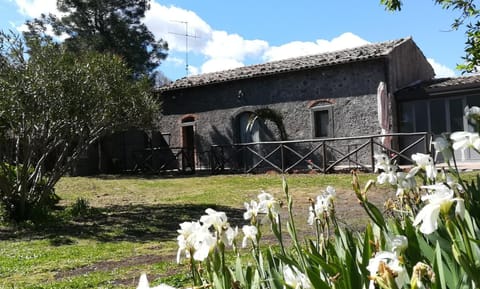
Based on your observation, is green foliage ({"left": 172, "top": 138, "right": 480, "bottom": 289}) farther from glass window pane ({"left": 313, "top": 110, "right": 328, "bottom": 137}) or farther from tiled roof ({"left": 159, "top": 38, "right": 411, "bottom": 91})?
glass window pane ({"left": 313, "top": 110, "right": 328, "bottom": 137})

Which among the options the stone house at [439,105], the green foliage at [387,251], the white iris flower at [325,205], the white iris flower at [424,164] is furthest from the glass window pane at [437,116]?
the white iris flower at [424,164]

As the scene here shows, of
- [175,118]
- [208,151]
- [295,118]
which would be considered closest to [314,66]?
[295,118]

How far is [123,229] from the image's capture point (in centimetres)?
732

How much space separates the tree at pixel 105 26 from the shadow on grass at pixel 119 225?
18.2 metres

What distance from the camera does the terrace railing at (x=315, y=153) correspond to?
1433 centimetres

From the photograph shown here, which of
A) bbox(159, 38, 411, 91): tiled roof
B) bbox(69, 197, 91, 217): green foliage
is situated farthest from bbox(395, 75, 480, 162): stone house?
bbox(69, 197, 91, 217): green foliage

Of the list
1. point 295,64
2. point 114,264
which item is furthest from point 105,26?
point 114,264

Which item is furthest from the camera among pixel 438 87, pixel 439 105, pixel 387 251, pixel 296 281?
pixel 439 105

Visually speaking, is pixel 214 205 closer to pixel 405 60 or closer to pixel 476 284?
pixel 476 284

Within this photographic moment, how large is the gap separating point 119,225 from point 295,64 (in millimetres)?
11076

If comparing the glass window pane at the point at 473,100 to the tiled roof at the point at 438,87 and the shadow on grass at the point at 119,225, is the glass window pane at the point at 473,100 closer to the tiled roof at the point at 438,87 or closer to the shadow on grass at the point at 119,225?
the tiled roof at the point at 438,87

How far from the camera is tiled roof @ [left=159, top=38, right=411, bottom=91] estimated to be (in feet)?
50.6

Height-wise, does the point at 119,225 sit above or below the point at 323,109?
below

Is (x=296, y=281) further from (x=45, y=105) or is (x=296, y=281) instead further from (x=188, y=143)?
(x=188, y=143)
